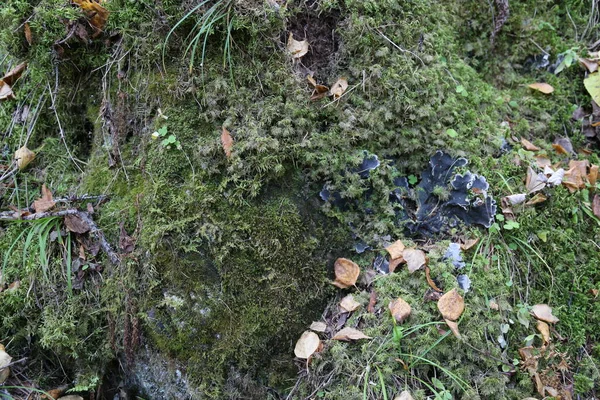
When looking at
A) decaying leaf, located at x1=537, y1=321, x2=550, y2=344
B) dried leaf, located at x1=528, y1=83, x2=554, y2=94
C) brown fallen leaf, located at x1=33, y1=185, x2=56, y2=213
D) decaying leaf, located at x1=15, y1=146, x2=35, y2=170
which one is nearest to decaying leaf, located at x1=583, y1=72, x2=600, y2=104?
dried leaf, located at x1=528, y1=83, x2=554, y2=94

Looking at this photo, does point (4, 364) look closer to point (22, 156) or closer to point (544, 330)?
point (22, 156)

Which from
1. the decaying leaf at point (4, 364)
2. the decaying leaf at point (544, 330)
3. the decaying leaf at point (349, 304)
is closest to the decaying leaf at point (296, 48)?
the decaying leaf at point (349, 304)

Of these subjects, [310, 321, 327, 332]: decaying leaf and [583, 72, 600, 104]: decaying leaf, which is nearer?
[310, 321, 327, 332]: decaying leaf

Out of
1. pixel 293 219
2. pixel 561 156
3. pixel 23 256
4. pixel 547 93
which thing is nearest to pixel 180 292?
pixel 293 219

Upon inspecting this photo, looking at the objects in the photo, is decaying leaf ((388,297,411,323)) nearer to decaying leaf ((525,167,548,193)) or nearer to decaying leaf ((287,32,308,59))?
decaying leaf ((525,167,548,193))

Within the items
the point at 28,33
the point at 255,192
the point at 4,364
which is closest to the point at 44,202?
the point at 4,364

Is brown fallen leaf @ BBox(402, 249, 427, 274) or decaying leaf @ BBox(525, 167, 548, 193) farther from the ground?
decaying leaf @ BBox(525, 167, 548, 193)

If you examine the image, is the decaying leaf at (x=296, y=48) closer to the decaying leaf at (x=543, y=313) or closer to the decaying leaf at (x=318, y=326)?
the decaying leaf at (x=318, y=326)
